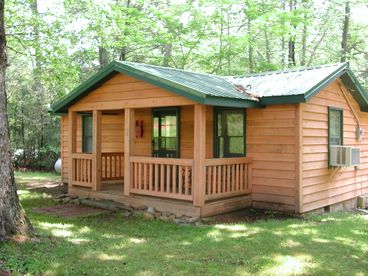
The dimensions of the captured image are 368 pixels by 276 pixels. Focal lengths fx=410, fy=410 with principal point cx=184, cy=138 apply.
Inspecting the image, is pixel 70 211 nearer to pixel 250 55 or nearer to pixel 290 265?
pixel 290 265

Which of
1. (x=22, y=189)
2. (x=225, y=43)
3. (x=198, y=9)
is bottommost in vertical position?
(x=22, y=189)

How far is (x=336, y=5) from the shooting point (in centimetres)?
2467

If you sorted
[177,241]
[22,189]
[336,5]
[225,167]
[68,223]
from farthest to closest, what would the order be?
[336,5] < [22,189] < [225,167] < [68,223] < [177,241]

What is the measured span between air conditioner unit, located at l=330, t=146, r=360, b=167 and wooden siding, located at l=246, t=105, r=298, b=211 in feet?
5.82

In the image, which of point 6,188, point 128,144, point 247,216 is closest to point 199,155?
point 247,216

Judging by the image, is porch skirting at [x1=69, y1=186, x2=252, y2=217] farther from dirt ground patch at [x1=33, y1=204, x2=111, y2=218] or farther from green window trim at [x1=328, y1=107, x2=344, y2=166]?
green window trim at [x1=328, y1=107, x2=344, y2=166]

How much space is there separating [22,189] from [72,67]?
17.1ft

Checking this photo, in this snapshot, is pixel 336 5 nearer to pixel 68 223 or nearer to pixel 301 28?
pixel 301 28

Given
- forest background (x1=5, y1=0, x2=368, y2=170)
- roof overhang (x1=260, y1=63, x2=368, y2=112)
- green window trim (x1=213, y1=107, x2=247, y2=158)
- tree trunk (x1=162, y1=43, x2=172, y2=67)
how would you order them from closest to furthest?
1. roof overhang (x1=260, y1=63, x2=368, y2=112)
2. green window trim (x1=213, y1=107, x2=247, y2=158)
3. forest background (x1=5, y1=0, x2=368, y2=170)
4. tree trunk (x1=162, y1=43, x2=172, y2=67)

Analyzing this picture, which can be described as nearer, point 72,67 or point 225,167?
point 225,167

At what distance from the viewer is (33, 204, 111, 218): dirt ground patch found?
922cm

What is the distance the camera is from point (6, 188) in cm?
574

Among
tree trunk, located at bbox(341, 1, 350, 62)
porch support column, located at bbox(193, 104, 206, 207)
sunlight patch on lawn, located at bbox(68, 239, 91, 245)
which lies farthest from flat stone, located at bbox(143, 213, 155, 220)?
tree trunk, located at bbox(341, 1, 350, 62)

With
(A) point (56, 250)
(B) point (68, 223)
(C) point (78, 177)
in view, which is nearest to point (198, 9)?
(C) point (78, 177)
